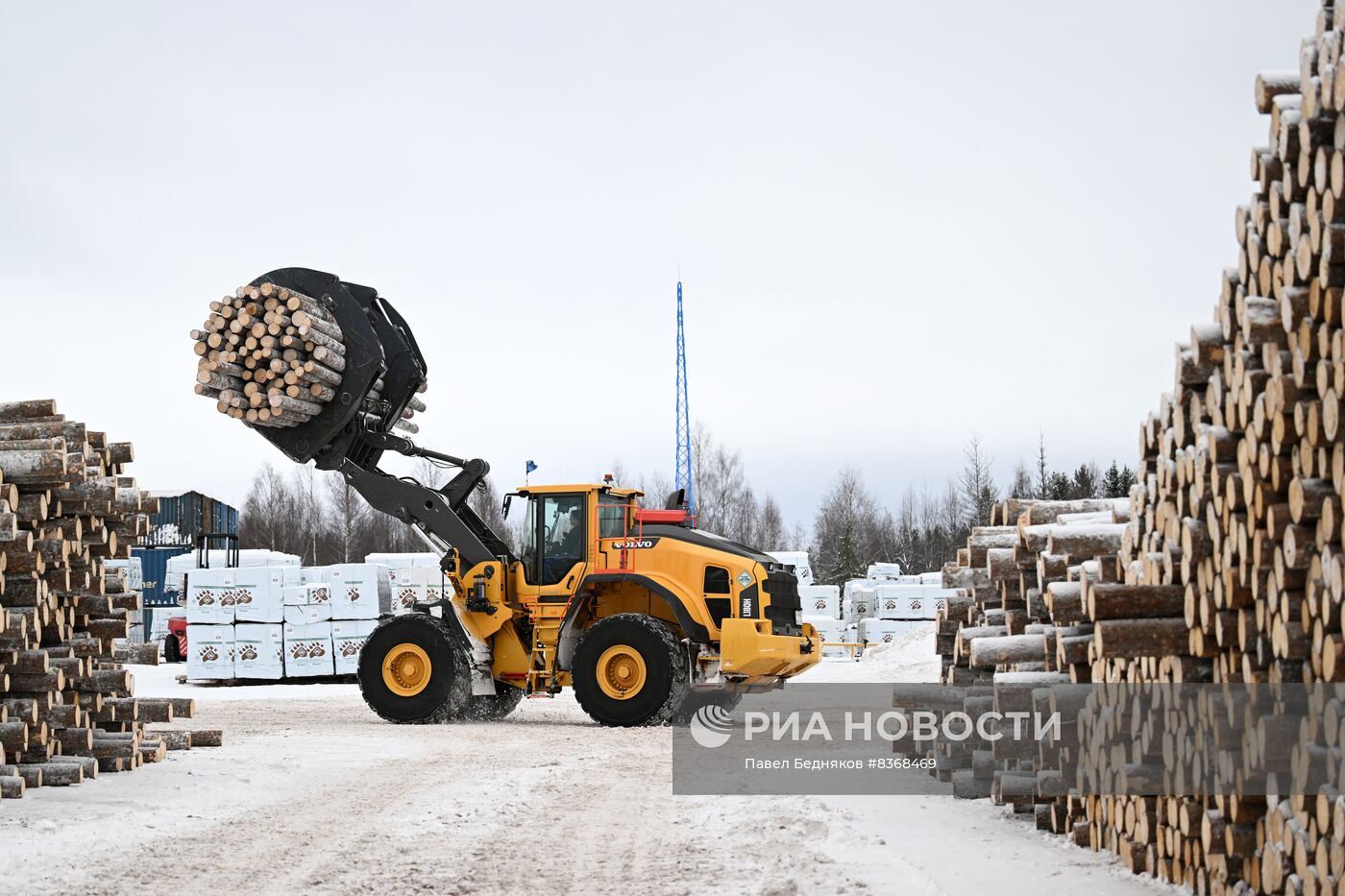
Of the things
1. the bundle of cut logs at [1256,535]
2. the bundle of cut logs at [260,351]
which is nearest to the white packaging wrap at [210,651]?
the bundle of cut logs at [260,351]

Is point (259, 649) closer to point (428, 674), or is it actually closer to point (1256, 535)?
point (428, 674)

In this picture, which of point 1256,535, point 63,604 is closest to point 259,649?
point 63,604

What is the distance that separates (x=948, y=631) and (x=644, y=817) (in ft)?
11.7

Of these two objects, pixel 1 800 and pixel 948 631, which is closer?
pixel 1 800

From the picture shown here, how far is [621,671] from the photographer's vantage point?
17188 millimetres

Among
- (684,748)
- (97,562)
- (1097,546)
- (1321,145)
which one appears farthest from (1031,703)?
(97,562)

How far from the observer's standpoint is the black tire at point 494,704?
60.0 feet

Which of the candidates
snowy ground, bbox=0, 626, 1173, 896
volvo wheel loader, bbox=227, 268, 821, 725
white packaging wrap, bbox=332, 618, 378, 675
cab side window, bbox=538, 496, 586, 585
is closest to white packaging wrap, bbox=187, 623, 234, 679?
white packaging wrap, bbox=332, 618, 378, 675

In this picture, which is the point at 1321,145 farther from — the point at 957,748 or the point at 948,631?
the point at 948,631

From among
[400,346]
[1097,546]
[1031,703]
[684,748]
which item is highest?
[400,346]

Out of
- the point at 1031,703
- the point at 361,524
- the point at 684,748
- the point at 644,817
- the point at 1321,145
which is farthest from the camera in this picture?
the point at 361,524

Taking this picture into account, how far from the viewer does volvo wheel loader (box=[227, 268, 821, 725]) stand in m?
17.1

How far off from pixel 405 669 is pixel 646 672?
3.05m

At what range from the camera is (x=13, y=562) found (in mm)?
10641
